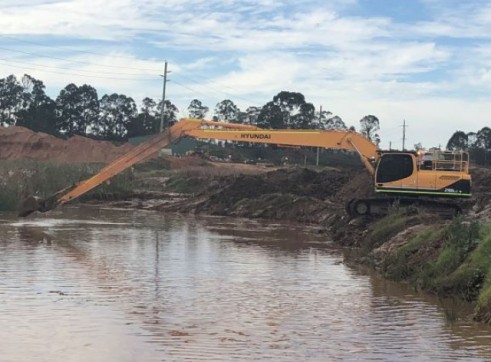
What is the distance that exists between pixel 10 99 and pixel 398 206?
90.2 metres

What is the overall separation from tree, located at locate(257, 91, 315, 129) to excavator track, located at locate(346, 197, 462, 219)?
244ft

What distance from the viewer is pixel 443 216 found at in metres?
25.5

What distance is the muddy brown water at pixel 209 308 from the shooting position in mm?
10172

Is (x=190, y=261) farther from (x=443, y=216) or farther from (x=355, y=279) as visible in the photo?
(x=443, y=216)

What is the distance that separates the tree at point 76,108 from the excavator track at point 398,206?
84669mm

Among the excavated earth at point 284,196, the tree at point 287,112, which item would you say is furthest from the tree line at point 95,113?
the excavated earth at point 284,196

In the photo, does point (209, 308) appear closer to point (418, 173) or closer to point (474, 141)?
point (418, 173)

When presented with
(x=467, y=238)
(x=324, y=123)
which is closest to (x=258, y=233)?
(x=467, y=238)

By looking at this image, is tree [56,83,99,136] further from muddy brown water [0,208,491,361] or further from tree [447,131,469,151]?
muddy brown water [0,208,491,361]

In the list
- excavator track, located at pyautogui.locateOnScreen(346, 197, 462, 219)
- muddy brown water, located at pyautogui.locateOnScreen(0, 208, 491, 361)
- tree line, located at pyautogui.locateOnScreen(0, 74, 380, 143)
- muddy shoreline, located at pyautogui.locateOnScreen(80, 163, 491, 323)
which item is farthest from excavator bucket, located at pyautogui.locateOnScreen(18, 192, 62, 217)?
tree line, located at pyautogui.locateOnScreen(0, 74, 380, 143)

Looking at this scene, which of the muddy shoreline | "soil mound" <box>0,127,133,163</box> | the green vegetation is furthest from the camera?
"soil mound" <box>0,127,133,163</box>

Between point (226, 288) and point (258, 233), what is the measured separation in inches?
551

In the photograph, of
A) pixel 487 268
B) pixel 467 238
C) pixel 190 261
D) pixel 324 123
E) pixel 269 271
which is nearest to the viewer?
pixel 487 268

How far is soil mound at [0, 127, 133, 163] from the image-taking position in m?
76.0
